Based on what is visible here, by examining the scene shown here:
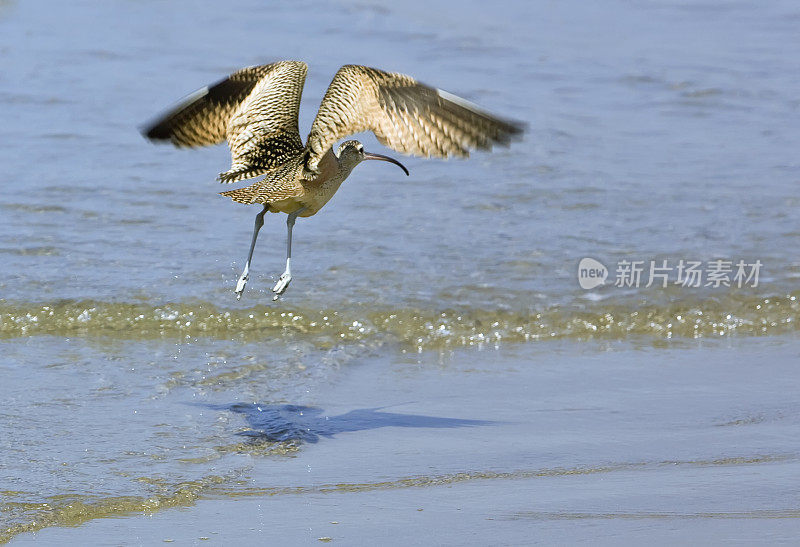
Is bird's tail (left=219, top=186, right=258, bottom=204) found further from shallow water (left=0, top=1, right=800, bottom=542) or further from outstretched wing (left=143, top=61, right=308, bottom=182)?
shallow water (left=0, top=1, right=800, bottom=542)

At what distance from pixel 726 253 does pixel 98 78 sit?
655 centimetres

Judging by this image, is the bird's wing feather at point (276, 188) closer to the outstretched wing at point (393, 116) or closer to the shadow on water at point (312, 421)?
the outstretched wing at point (393, 116)

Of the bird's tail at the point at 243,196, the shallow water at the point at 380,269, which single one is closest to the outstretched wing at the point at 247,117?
the bird's tail at the point at 243,196

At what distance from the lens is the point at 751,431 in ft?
18.1

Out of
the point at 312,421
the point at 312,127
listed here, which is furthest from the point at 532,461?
the point at 312,127

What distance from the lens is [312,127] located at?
241 inches

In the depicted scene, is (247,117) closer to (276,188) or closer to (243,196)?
(276,188)

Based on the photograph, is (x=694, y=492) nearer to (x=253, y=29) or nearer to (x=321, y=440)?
(x=321, y=440)

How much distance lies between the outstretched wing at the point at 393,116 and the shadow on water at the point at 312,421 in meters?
1.15

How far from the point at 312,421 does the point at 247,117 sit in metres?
1.67

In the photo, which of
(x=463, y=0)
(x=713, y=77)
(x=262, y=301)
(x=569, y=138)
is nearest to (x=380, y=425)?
(x=262, y=301)

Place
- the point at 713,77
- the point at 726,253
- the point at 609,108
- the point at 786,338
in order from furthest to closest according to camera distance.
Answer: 1. the point at 713,77
2. the point at 609,108
3. the point at 726,253
4. the point at 786,338

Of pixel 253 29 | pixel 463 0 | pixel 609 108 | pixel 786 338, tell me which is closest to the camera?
pixel 786 338

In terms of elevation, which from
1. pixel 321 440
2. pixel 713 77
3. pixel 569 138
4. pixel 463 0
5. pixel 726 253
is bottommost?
pixel 321 440
